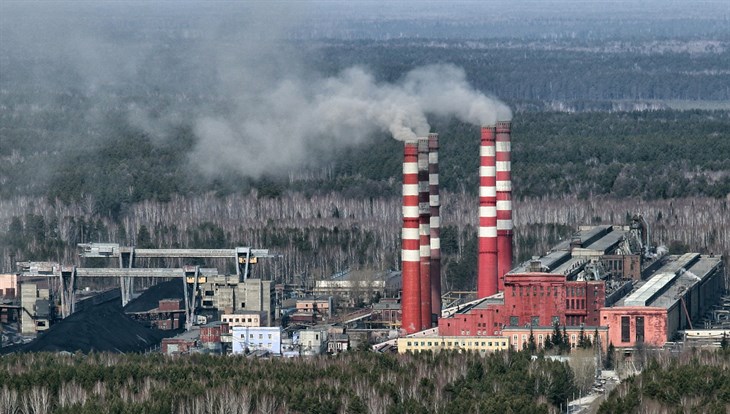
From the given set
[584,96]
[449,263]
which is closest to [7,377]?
[449,263]

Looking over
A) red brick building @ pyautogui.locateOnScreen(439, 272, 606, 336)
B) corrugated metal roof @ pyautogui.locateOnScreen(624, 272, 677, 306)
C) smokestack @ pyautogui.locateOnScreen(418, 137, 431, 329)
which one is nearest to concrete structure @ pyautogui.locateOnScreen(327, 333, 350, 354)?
smokestack @ pyautogui.locateOnScreen(418, 137, 431, 329)

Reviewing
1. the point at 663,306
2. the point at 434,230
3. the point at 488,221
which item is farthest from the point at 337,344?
the point at 663,306

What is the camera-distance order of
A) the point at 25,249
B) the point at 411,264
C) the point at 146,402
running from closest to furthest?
the point at 146,402 < the point at 411,264 < the point at 25,249

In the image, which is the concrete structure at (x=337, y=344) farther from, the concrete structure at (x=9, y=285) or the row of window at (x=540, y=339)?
the concrete structure at (x=9, y=285)

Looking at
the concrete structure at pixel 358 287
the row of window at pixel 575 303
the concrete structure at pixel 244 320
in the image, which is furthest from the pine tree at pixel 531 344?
the concrete structure at pixel 358 287

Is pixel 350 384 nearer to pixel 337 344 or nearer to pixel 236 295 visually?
pixel 337 344

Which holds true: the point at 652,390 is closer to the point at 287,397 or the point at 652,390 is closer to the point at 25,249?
the point at 287,397

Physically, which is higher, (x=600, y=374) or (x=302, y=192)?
(x=302, y=192)
